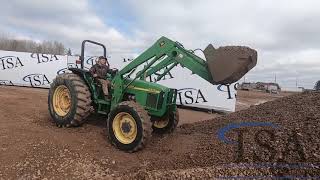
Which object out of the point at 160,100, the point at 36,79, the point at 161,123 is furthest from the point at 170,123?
the point at 36,79

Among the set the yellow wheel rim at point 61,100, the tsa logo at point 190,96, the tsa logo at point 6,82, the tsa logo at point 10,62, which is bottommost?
the yellow wheel rim at point 61,100

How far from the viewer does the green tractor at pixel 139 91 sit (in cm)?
773

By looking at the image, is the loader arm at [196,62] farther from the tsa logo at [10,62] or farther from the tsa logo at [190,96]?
the tsa logo at [10,62]

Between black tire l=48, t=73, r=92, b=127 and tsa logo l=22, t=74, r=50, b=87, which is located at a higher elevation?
tsa logo l=22, t=74, r=50, b=87

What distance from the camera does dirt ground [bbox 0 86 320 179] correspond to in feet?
21.7

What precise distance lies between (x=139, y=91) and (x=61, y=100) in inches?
93.9

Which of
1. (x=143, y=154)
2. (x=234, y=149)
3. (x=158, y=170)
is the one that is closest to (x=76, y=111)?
(x=143, y=154)

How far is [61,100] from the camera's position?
1020 centimetres

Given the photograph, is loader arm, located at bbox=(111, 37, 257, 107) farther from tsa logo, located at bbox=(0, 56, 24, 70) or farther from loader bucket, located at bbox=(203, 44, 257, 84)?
tsa logo, located at bbox=(0, 56, 24, 70)

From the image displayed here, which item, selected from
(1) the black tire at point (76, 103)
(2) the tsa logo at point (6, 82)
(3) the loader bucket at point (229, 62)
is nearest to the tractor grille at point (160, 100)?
(3) the loader bucket at point (229, 62)

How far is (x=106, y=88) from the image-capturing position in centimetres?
946

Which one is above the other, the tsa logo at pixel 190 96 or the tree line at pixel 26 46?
the tree line at pixel 26 46

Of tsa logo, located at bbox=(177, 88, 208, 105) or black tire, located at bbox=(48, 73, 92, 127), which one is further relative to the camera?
tsa logo, located at bbox=(177, 88, 208, 105)

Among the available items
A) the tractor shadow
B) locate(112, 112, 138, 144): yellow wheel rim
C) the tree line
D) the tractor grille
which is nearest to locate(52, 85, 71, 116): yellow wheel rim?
the tractor shadow
